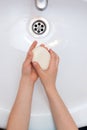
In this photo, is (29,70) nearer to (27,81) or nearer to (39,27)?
(27,81)

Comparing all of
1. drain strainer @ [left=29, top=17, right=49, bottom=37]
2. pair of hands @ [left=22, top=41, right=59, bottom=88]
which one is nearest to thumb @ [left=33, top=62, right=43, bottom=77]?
pair of hands @ [left=22, top=41, right=59, bottom=88]

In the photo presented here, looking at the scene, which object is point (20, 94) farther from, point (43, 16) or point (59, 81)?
point (43, 16)

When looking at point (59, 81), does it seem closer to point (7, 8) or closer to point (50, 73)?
point (50, 73)

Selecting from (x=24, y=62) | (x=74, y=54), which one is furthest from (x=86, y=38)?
(x=24, y=62)

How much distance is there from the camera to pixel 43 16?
27.2 inches

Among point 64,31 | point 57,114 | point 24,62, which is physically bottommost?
point 57,114

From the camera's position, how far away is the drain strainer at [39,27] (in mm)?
683

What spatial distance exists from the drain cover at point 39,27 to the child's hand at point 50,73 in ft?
0.29

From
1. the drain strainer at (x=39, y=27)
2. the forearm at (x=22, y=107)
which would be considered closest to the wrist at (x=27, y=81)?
the forearm at (x=22, y=107)

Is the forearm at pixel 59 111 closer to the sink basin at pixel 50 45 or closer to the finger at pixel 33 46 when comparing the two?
the sink basin at pixel 50 45

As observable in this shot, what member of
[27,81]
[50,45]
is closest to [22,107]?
[27,81]

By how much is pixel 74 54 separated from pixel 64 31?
7 centimetres

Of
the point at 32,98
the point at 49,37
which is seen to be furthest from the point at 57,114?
the point at 49,37

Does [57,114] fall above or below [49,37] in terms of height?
below
